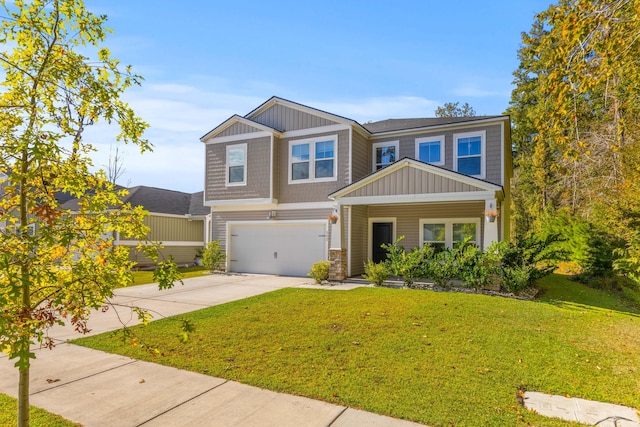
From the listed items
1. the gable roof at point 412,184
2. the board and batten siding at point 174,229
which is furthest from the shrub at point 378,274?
the board and batten siding at point 174,229

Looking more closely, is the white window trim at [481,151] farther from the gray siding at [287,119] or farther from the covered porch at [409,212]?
the gray siding at [287,119]

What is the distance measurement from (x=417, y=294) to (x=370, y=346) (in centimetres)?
430

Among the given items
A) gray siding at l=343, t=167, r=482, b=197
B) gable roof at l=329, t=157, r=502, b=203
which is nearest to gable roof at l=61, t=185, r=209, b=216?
gable roof at l=329, t=157, r=502, b=203

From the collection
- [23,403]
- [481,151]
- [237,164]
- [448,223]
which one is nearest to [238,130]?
[237,164]

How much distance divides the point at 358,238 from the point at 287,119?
17.2 ft

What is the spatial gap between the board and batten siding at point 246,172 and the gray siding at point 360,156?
3.26 meters

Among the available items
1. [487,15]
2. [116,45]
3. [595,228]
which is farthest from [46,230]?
[595,228]

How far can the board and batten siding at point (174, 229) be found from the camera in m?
18.5

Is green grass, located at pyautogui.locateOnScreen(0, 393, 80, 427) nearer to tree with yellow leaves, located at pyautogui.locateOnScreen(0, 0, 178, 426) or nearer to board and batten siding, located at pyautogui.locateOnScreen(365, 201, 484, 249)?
tree with yellow leaves, located at pyautogui.locateOnScreen(0, 0, 178, 426)

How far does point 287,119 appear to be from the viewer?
1407 centimetres

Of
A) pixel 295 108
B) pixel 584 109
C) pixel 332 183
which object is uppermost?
pixel 295 108

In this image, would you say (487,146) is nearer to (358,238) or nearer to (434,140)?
(434,140)

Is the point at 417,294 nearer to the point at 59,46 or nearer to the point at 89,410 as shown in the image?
the point at 89,410

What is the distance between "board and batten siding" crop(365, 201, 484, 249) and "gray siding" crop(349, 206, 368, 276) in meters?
0.61
